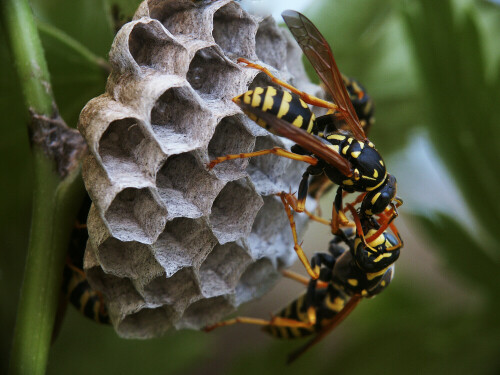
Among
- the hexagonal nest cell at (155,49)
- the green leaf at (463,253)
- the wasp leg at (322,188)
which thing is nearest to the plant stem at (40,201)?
the hexagonal nest cell at (155,49)

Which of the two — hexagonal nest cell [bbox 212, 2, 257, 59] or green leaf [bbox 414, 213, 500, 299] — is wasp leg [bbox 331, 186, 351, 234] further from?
hexagonal nest cell [bbox 212, 2, 257, 59]

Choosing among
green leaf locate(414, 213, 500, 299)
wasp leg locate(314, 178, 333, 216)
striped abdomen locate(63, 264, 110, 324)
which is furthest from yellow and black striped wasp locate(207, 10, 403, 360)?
striped abdomen locate(63, 264, 110, 324)

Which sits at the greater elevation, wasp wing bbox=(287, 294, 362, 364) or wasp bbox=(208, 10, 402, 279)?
wasp bbox=(208, 10, 402, 279)

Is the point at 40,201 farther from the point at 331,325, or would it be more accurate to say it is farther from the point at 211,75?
the point at 331,325

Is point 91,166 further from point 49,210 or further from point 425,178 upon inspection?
point 425,178

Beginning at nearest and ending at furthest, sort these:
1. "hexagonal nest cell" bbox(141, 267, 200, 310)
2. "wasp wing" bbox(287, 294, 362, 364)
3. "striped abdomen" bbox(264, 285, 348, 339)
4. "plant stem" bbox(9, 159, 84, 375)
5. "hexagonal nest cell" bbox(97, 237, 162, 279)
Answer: "plant stem" bbox(9, 159, 84, 375) < "hexagonal nest cell" bbox(97, 237, 162, 279) < "hexagonal nest cell" bbox(141, 267, 200, 310) < "wasp wing" bbox(287, 294, 362, 364) < "striped abdomen" bbox(264, 285, 348, 339)

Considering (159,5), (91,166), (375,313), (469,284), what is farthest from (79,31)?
(469,284)

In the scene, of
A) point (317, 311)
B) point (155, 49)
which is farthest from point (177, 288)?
point (317, 311)
